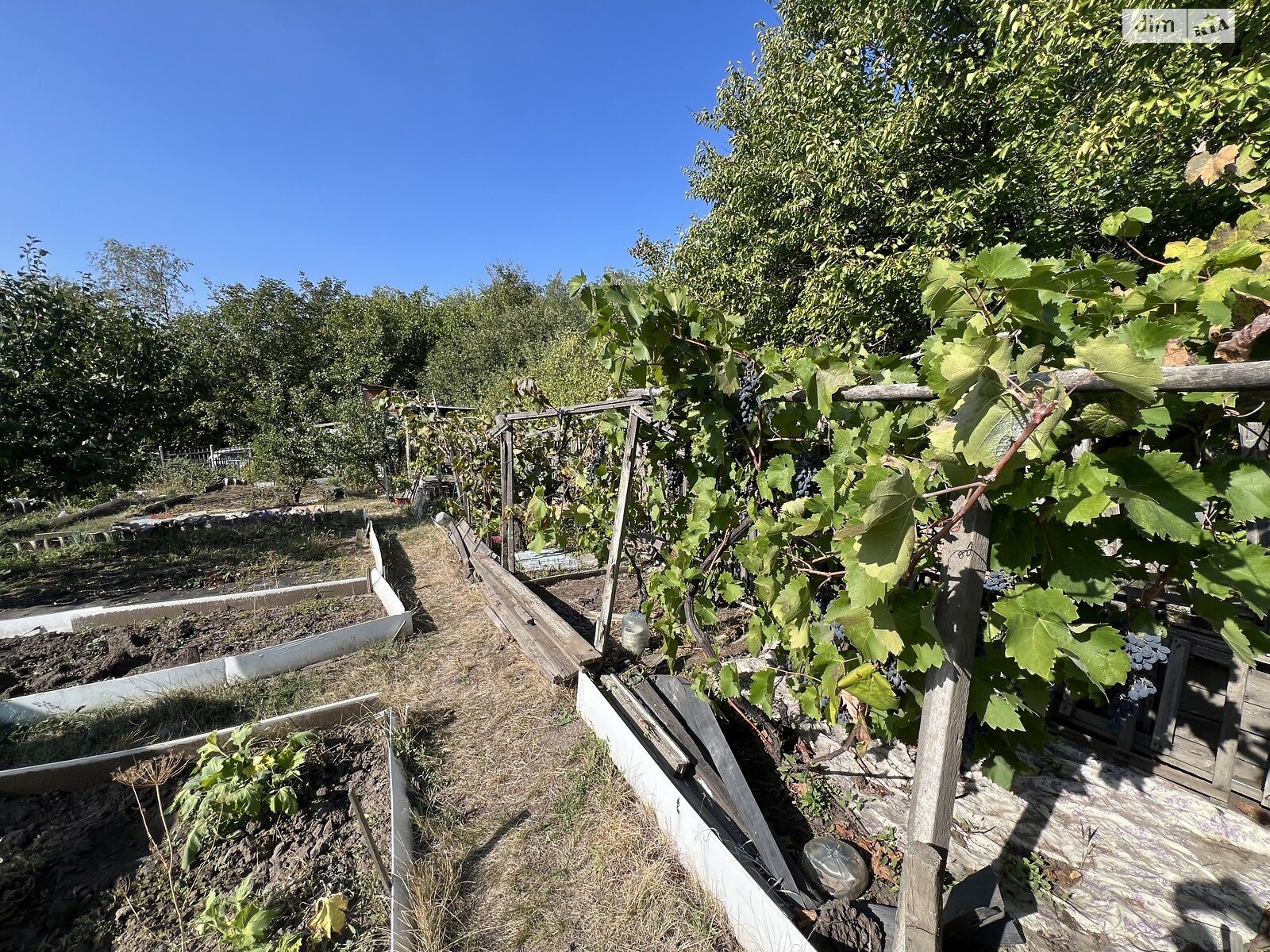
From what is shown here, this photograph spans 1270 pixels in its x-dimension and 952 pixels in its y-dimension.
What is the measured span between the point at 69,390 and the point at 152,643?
16.2 feet

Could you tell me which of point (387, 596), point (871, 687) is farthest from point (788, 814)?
point (387, 596)

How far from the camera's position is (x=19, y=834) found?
2.21 m

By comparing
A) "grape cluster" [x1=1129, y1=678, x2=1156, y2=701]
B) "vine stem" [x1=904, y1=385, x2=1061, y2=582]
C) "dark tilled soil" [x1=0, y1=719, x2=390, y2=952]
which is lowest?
"dark tilled soil" [x1=0, y1=719, x2=390, y2=952]

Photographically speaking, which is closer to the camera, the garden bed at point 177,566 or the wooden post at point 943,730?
the wooden post at point 943,730

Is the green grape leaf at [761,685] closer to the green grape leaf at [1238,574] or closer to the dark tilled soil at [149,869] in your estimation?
the green grape leaf at [1238,574]

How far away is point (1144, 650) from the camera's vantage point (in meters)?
1.46

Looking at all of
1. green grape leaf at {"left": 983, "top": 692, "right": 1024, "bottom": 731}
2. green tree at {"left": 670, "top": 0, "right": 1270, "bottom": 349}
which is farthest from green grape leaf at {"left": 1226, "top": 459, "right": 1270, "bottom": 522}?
green tree at {"left": 670, "top": 0, "right": 1270, "bottom": 349}

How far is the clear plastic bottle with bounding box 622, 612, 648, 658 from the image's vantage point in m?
3.56

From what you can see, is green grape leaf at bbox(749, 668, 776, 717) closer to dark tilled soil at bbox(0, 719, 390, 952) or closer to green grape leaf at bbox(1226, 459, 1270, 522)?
green grape leaf at bbox(1226, 459, 1270, 522)

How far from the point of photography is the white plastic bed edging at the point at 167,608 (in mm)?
4363

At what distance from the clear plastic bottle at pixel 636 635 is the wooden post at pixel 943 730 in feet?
7.45

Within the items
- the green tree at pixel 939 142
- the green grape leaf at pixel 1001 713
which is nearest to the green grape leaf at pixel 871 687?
the green grape leaf at pixel 1001 713

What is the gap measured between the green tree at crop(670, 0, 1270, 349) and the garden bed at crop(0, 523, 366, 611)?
24.9 ft

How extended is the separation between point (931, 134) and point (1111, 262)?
8317 mm
